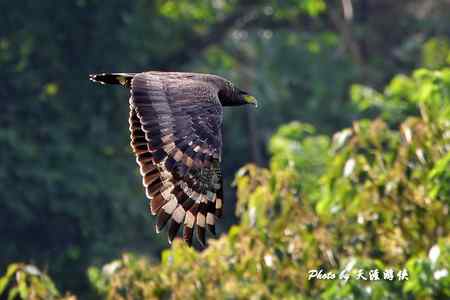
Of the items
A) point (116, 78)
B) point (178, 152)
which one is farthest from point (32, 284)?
point (178, 152)

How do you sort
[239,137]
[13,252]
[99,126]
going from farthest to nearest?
[239,137]
[99,126]
[13,252]

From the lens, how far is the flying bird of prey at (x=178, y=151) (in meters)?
8.69

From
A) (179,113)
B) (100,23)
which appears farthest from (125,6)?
(179,113)

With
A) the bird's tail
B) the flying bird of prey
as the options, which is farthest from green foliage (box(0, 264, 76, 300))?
the flying bird of prey

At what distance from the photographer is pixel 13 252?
2155 centimetres

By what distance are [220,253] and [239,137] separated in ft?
52.2

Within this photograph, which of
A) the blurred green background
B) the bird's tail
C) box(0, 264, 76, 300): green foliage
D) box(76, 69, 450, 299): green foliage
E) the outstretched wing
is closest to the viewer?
the outstretched wing

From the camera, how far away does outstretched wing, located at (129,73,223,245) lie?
8680 mm

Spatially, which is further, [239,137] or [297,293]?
[239,137]

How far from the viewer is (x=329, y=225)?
1123 cm

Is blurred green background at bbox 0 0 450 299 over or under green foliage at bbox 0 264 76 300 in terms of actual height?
over

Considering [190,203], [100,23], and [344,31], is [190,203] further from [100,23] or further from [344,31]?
[344,31]

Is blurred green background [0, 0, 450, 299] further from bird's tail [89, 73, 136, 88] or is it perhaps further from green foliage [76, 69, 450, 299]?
bird's tail [89, 73, 136, 88]

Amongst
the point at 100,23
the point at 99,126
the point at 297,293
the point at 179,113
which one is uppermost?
the point at 100,23
